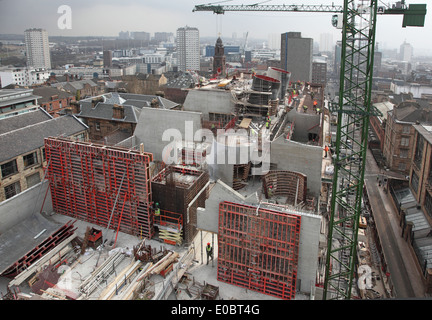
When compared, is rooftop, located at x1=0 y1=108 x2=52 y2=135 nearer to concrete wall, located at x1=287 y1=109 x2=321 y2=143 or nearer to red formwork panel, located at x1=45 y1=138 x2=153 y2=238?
red formwork panel, located at x1=45 y1=138 x2=153 y2=238

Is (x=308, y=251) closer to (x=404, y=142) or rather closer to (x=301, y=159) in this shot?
(x=301, y=159)

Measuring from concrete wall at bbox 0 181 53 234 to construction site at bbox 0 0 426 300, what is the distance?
0.07m

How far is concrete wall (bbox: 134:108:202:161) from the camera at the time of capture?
3288 cm

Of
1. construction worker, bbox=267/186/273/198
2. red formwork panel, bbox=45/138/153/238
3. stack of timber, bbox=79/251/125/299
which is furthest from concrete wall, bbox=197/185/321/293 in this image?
construction worker, bbox=267/186/273/198

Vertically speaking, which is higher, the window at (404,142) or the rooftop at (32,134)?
the rooftop at (32,134)

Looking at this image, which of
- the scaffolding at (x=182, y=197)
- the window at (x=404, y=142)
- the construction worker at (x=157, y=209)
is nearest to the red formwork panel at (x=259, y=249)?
the scaffolding at (x=182, y=197)

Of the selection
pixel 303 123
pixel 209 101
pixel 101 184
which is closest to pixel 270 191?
pixel 101 184

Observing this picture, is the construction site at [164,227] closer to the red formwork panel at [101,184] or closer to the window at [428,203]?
the red formwork panel at [101,184]

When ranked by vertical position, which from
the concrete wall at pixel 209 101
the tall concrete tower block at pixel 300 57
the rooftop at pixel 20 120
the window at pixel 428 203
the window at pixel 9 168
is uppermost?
the tall concrete tower block at pixel 300 57

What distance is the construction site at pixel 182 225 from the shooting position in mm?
18234

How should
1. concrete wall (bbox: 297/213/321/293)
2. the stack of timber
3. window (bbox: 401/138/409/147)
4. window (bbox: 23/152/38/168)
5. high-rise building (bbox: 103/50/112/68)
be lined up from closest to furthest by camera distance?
1. concrete wall (bbox: 297/213/321/293)
2. the stack of timber
3. window (bbox: 23/152/38/168)
4. window (bbox: 401/138/409/147)
5. high-rise building (bbox: 103/50/112/68)

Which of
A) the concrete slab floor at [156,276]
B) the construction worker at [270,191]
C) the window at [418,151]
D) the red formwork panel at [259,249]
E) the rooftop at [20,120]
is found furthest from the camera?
the window at [418,151]

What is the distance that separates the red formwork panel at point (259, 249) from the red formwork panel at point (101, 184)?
6.06 meters

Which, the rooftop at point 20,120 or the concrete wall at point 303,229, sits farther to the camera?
the rooftop at point 20,120
